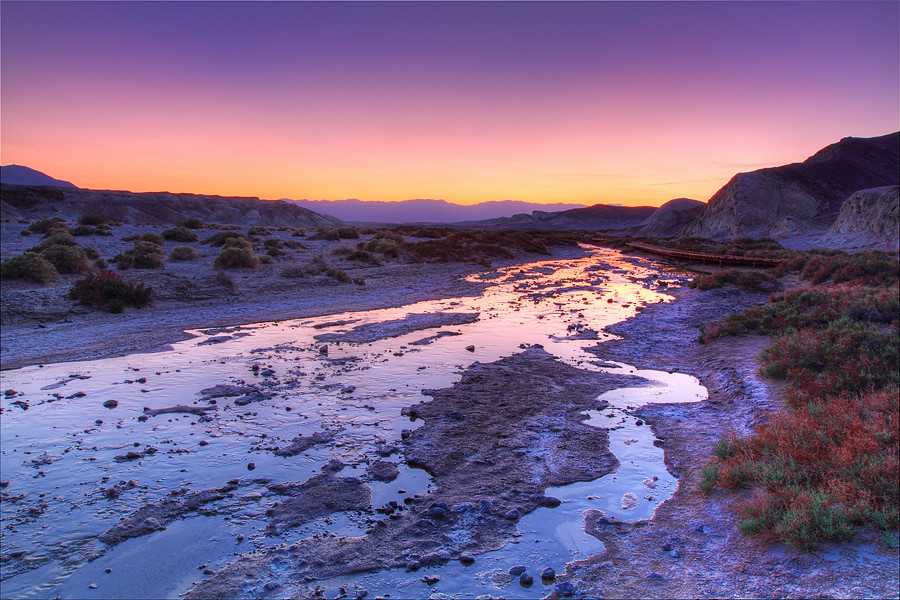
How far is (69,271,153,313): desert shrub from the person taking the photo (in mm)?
18609

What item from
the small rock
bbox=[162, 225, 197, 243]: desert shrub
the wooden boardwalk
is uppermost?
bbox=[162, 225, 197, 243]: desert shrub

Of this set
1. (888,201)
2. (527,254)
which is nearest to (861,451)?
(527,254)

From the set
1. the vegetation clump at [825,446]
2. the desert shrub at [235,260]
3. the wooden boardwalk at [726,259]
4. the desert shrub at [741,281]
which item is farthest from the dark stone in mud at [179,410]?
the wooden boardwalk at [726,259]

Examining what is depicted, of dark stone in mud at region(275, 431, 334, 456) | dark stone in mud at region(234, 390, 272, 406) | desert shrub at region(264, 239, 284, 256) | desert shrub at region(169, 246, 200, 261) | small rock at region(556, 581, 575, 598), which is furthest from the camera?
desert shrub at region(264, 239, 284, 256)

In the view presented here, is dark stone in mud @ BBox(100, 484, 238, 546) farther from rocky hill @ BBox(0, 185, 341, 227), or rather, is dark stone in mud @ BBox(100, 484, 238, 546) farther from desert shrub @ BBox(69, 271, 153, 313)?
rocky hill @ BBox(0, 185, 341, 227)

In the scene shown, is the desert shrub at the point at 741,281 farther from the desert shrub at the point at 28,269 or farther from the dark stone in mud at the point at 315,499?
the desert shrub at the point at 28,269

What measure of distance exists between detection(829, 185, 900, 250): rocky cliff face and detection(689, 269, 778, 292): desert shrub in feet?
72.1

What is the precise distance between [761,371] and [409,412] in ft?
25.3

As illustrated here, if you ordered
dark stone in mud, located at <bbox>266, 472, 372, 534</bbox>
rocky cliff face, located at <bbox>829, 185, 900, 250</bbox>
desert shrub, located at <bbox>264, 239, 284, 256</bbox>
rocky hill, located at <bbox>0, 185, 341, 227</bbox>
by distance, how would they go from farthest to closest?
rocky hill, located at <bbox>0, 185, 341, 227</bbox>
rocky cliff face, located at <bbox>829, 185, 900, 250</bbox>
desert shrub, located at <bbox>264, 239, 284, 256</bbox>
dark stone in mud, located at <bbox>266, 472, 372, 534</bbox>

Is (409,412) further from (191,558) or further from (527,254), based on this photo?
(527,254)

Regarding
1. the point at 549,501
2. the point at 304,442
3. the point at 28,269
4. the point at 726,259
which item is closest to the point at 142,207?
the point at 28,269

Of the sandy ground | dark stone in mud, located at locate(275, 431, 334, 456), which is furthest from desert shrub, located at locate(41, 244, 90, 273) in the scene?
dark stone in mud, located at locate(275, 431, 334, 456)

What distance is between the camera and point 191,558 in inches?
234

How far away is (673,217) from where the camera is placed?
117750 mm
